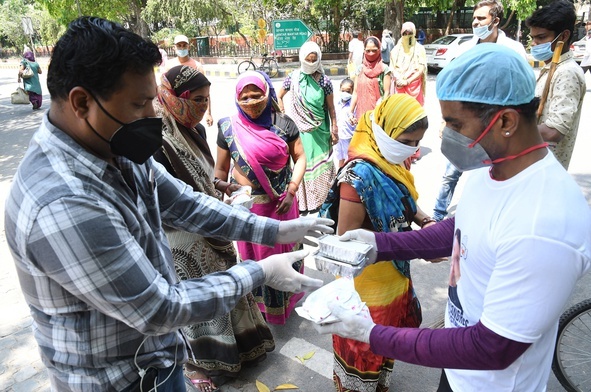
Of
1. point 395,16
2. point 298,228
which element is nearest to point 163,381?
point 298,228

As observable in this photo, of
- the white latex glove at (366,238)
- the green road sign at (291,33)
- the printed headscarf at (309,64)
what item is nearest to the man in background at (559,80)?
the white latex glove at (366,238)

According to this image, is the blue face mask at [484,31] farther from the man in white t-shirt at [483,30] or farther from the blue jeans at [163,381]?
the blue jeans at [163,381]

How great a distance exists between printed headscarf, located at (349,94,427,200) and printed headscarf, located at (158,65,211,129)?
0.94 metres

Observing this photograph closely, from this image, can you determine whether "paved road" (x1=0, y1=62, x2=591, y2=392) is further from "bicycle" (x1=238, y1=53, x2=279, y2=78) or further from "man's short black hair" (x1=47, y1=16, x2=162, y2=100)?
"bicycle" (x1=238, y1=53, x2=279, y2=78)

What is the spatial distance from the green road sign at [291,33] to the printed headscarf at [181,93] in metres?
6.11

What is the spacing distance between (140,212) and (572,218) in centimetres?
119

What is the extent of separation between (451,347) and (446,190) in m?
3.54

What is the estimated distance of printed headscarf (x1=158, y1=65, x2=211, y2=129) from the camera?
2406 millimetres

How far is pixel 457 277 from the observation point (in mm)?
1452

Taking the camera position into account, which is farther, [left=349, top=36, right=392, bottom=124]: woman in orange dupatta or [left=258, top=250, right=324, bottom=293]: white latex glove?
[left=349, top=36, right=392, bottom=124]: woman in orange dupatta

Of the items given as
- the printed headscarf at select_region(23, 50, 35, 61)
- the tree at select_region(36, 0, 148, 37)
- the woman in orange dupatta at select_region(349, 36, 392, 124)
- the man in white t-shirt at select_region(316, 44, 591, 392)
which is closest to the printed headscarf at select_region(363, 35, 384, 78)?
the woman in orange dupatta at select_region(349, 36, 392, 124)

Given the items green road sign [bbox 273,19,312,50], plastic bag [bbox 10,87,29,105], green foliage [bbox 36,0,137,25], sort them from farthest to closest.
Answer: green foliage [bbox 36,0,137,25]
plastic bag [bbox 10,87,29,105]
green road sign [bbox 273,19,312,50]

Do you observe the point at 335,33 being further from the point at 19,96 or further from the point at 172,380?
the point at 172,380

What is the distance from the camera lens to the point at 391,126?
2023 millimetres
